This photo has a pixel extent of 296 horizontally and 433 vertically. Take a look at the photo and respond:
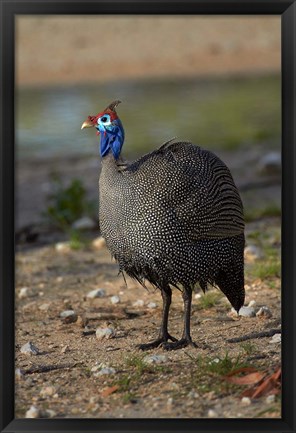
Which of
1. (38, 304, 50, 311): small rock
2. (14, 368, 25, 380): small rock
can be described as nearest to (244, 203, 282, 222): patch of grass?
(38, 304, 50, 311): small rock

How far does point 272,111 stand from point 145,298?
303 inches

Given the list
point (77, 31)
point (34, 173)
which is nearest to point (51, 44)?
point (77, 31)

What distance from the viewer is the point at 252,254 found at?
7.23 metres

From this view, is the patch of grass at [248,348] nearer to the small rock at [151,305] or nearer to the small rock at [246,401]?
the small rock at [246,401]

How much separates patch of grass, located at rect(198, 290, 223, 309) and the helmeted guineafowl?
2.68 ft

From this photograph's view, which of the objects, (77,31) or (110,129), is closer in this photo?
(110,129)

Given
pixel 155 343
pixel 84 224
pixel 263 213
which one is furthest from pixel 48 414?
pixel 263 213

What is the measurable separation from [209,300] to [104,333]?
0.81m

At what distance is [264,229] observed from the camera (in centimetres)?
792

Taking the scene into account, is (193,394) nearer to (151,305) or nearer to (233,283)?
(233,283)

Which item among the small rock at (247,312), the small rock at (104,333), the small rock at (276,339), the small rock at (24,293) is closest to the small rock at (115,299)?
the small rock at (24,293)

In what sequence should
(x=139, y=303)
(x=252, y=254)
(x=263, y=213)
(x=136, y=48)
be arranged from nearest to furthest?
(x=139, y=303) < (x=252, y=254) < (x=263, y=213) < (x=136, y=48)

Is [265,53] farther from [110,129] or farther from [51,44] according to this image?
[110,129]
